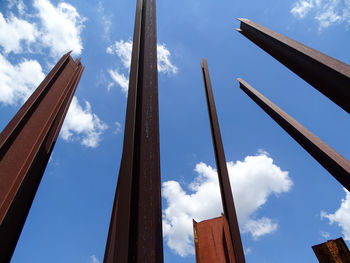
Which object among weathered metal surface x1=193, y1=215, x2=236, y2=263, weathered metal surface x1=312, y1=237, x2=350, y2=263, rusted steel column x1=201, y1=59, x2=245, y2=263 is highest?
rusted steel column x1=201, y1=59, x2=245, y2=263

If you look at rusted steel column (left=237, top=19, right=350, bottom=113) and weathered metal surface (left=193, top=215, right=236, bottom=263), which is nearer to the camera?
rusted steel column (left=237, top=19, right=350, bottom=113)

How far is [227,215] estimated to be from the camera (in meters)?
3.24

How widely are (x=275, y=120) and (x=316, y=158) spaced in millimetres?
1876

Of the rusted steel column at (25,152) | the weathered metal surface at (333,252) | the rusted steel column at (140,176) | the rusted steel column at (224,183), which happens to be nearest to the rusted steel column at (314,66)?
the weathered metal surface at (333,252)

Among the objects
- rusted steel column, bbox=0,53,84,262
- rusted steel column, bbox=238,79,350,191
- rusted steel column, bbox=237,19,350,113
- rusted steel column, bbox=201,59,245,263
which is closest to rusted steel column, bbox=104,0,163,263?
rusted steel column, bbox=201,59,245,263

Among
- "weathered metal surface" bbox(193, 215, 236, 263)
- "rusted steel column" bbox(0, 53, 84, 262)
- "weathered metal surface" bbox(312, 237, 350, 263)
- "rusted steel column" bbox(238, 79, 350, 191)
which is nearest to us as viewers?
"weathered metal surface" bbox(312, 237, 350, 263)

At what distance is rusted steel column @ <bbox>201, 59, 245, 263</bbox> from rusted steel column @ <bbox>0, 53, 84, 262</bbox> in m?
3.58

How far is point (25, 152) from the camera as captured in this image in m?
Result: 3.86

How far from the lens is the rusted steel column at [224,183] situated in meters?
2.83

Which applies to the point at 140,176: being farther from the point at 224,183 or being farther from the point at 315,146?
the point at 315,146

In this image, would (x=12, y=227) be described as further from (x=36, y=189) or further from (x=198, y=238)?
(x=198, y=238)

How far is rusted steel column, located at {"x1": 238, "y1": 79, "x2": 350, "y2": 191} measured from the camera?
13.1ft

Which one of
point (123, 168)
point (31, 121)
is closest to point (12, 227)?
point (31, 121)

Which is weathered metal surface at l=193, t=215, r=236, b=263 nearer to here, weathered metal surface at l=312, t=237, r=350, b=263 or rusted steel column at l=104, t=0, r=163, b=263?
weathered metal surface at l=312, t=237, r=350, b=263
